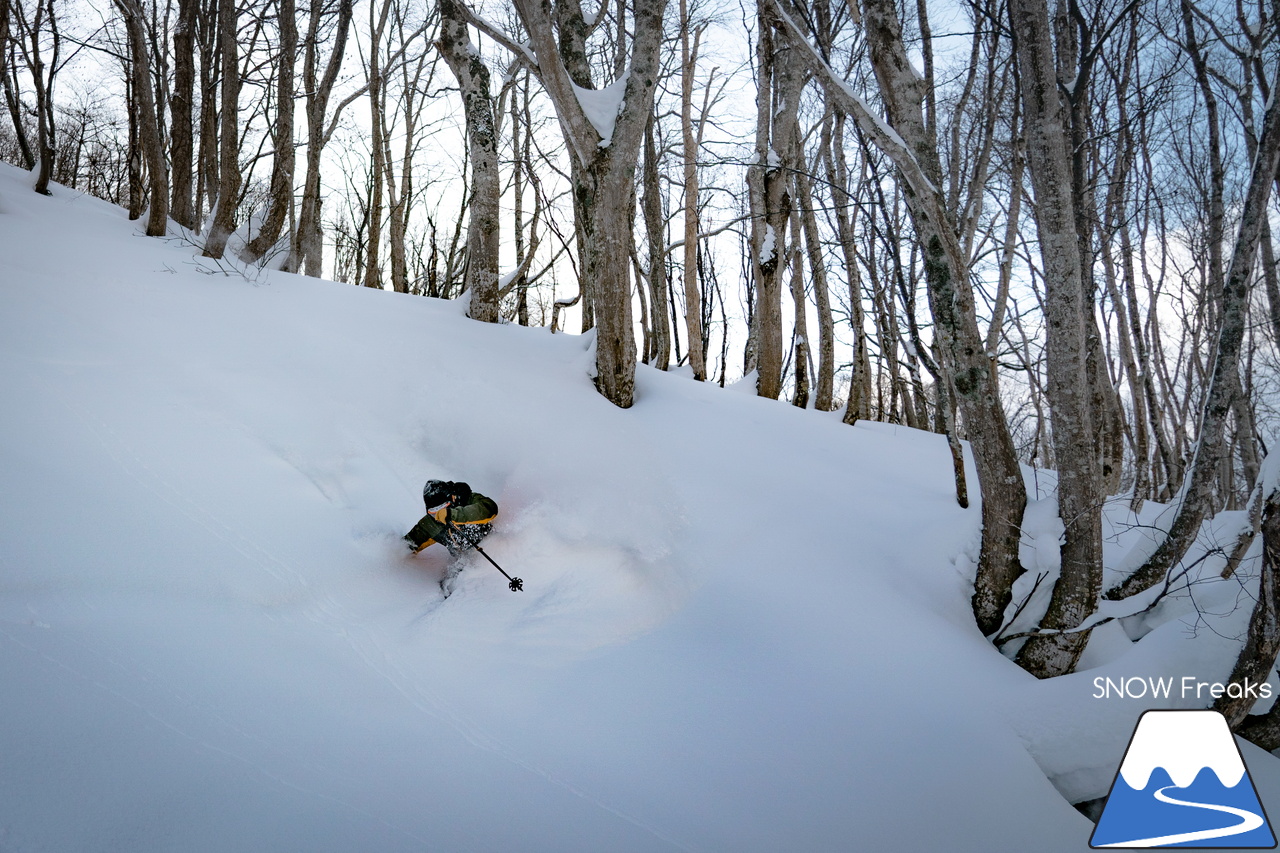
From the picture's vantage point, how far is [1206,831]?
222 cm

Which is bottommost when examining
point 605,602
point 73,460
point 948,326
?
point 605,602

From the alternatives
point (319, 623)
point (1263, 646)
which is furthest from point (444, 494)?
point (1263, 646)

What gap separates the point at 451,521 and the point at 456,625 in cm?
57

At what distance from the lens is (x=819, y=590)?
3.29m

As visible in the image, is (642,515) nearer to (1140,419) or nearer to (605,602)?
(605,602)

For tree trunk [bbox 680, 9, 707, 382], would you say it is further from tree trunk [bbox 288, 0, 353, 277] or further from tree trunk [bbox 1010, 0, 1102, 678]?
tree trunk [bbox 1010, 0, 1102, 678]

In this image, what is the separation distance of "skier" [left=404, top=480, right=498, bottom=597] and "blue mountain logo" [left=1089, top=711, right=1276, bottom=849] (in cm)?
288

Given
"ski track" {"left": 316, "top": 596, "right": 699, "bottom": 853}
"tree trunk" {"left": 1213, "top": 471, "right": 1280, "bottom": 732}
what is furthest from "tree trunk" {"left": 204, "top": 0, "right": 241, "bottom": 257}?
"tree trunk" {"left": 1213, "top": 471, "right": 1280, "bottom": 732}

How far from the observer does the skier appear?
3.29 meters

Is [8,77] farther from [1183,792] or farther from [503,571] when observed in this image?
[1183,792]

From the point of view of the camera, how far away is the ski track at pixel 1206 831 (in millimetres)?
2193

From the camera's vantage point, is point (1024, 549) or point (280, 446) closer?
point (1024, 549)

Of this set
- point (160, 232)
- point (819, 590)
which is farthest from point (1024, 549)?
point (160, 232)

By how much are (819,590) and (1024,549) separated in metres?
1.16
